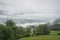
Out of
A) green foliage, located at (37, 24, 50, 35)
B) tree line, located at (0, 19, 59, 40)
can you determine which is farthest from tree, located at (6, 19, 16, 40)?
green foliage, located at (37, 24, 50, 35)

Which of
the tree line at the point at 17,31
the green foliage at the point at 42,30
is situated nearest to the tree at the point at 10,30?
the tree line at the point at 17,31

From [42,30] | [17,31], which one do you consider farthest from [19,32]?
[42,30]

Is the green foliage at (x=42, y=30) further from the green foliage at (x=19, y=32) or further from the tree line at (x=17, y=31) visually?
the green foliage at (x=19, y=32)

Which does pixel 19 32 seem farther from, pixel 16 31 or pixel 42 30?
pixel 42 30

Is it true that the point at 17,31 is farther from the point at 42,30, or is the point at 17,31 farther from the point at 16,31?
the point at 42,30

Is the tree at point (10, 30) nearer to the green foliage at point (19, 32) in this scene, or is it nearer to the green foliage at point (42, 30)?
the green foliage at point (19, 32)

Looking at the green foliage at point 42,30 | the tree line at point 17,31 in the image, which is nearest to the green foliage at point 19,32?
the tree line at point 17,31

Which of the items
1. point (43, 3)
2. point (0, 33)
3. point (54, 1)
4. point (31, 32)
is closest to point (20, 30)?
point (31, 32)

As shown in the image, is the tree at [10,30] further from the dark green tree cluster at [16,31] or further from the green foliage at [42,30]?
the green foliage at [42,30]

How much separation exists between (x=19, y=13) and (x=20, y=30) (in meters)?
0.25

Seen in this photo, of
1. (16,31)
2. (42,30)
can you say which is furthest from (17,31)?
(42,30)

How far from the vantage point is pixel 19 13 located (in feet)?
6.11

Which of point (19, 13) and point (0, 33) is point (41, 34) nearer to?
point (19, 13)

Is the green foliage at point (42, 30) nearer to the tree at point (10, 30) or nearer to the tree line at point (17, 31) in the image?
the tree line at point (17, 31)
